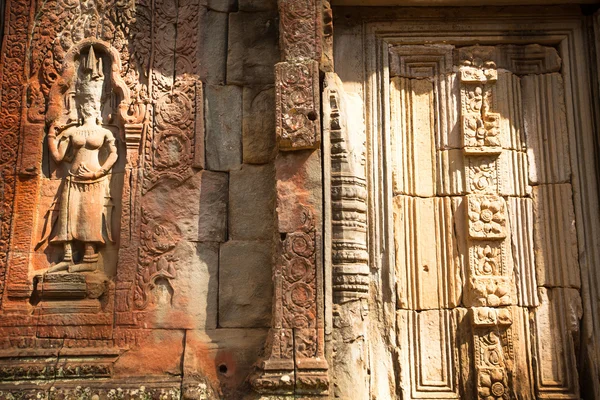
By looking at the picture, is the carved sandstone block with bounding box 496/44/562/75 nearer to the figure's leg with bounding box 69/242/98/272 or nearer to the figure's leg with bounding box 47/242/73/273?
the figure's leg with bounding box 69/242/98/272

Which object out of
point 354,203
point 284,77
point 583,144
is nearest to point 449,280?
point 354,203

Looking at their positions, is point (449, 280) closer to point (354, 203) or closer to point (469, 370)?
point (469, 370)

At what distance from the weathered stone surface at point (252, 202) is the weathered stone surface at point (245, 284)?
3.6 inches

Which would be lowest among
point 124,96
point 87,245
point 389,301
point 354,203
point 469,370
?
point 469,370

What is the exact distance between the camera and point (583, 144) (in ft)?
18.1

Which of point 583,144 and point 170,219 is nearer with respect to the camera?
point 170,219

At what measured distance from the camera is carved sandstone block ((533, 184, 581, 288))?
5332mm

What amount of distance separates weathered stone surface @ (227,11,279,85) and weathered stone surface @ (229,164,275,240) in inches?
34.3

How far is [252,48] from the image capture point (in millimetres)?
5496

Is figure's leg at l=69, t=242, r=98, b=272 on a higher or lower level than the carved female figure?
lower

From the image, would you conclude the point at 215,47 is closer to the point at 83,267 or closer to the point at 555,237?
the point at 83,267

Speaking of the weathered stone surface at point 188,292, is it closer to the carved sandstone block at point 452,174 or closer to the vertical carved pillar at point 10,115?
the vertical carved pillar at point 10,115

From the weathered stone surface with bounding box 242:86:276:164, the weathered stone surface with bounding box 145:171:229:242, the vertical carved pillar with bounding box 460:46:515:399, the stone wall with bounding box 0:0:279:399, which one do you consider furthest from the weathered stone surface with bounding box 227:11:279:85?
the vertical carved pillar with bounding box 460:46:515:399

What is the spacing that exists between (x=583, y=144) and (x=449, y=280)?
1853mm
